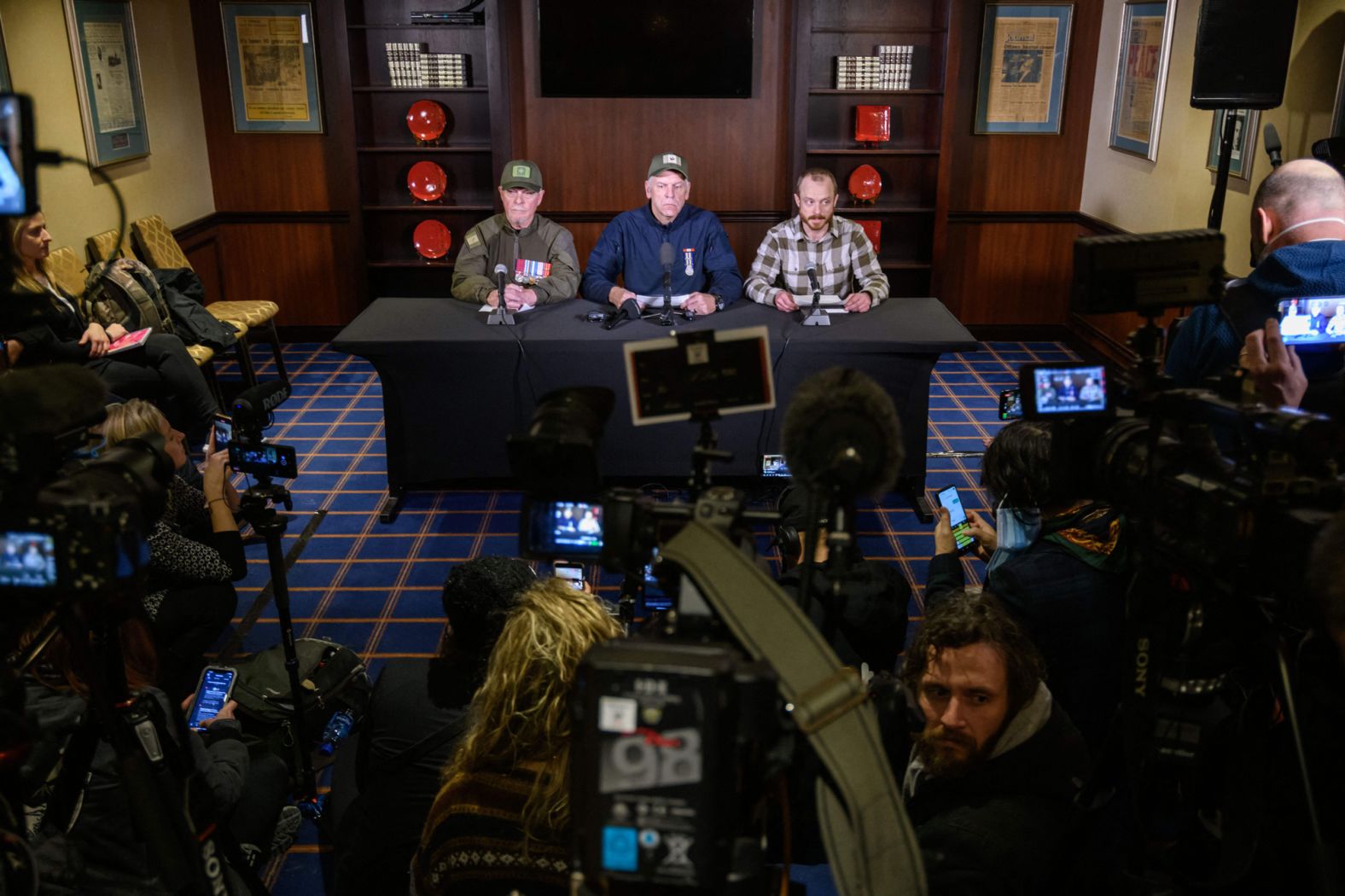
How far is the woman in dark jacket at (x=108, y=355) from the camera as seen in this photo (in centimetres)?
398

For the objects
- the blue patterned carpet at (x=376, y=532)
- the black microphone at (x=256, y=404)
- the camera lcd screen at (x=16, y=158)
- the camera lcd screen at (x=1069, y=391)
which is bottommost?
the blue patterned carpet at (x=376, y=532)

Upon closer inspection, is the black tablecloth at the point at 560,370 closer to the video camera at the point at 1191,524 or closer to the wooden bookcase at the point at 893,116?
the wooden bookcase at the point at 893,116

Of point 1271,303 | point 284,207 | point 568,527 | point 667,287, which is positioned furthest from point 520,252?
point 568,527

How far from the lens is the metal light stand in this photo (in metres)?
2.37

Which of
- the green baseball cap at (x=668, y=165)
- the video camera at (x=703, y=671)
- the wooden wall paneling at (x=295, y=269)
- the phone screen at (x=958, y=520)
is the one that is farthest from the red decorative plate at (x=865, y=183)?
the video camera at (x=703, y=671)

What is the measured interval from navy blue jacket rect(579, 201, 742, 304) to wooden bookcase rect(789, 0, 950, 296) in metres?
1.48

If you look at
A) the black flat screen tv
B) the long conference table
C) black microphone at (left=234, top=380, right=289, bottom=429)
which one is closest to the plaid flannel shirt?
the long conference table

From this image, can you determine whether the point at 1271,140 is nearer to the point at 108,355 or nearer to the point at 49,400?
the point at 49,400

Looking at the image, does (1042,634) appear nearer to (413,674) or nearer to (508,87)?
(413,674)

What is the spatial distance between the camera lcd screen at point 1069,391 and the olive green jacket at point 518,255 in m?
3.40

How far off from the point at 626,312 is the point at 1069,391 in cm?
305

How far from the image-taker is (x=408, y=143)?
6.49 meters

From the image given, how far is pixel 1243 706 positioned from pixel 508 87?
217 inches

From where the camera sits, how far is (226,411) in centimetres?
575
